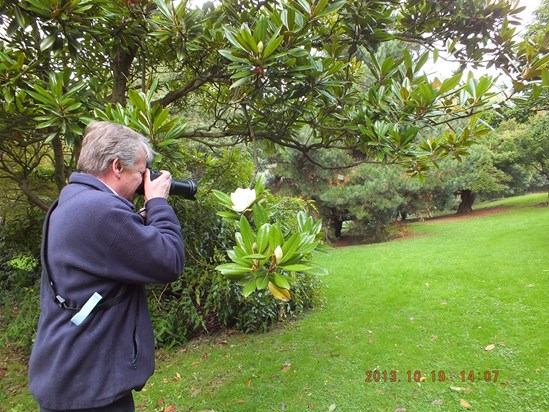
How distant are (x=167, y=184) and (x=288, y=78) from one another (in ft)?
3.67

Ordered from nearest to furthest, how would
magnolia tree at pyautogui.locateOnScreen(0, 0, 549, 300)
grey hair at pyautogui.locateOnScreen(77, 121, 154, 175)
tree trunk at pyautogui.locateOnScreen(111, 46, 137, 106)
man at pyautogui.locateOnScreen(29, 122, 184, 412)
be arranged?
man at pyautogui.locateOnScreen(29, 122, 184, 412), grey hair at pyautogui.locateOnScreen(77, 121, 154, 175), magnolia tree at pyautogui.locateOnScreen(0, 0, 549, 300), tree trunk at pyautogui.locateOnScreen(111, 46, 137, 106)

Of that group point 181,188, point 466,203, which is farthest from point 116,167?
point 466,203

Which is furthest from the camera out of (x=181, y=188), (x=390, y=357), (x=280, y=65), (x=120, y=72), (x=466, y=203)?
(x=466, y=203)

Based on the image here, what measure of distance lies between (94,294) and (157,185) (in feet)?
1.57

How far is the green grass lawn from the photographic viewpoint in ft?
9.18

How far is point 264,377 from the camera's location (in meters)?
3.31

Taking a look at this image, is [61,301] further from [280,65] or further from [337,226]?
[337,226]

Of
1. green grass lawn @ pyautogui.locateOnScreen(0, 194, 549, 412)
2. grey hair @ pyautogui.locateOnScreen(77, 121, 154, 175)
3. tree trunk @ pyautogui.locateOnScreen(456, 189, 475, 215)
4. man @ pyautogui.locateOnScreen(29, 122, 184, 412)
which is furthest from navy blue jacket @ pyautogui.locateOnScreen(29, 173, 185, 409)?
tree trunk @ pyautogui.locateOnScreen(456, 189, 475, 215)

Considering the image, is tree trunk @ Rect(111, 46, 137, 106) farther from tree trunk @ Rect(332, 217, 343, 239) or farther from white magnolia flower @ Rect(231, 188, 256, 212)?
tree trunk @ Rect(332, 217, 343, 239)

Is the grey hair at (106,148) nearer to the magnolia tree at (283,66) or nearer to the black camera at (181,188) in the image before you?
the black camera at (181,188)

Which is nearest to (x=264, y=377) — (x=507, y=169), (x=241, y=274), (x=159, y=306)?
(x=159, y=306)

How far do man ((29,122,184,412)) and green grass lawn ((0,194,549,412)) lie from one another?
2.02m

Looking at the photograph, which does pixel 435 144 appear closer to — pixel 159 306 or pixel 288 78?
pixel 288 78

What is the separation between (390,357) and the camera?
11.2ft
